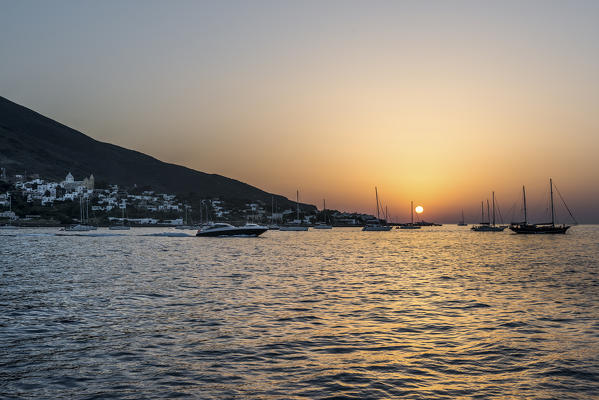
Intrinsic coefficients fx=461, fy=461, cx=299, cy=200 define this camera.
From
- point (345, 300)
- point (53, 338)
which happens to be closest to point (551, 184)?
point (345, 300)

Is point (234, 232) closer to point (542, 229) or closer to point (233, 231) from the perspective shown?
point (233, 231)

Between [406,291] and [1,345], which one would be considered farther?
[406,291]

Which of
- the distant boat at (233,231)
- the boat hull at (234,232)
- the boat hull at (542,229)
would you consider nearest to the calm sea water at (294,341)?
the distant boat at (233,231)

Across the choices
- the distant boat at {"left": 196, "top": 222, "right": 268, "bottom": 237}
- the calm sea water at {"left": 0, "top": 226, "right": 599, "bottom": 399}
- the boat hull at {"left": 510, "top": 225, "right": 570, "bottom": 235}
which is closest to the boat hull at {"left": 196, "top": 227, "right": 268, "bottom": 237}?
the distant boat at {"left": 196, "top": 222, "right": 268, "bottom": 237}

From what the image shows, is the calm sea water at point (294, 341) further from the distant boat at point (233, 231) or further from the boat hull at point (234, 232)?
the boat hull at point (234, 232)

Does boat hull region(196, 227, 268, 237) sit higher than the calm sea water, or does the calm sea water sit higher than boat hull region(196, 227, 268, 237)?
boat hull region(196, 227, 268, 237)

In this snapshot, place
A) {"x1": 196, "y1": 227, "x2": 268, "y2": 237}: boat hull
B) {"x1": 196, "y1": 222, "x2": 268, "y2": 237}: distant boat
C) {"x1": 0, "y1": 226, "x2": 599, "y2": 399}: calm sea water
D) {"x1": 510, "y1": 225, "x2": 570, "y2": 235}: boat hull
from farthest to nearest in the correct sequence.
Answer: {"x1": 510, "y1": 225, "x2": 570, "y2": 235}: boat hull, {"x1": 196, "y1": 227, "x2": 268, "y2": 237}: boat hull, {"x1": 196, "y1": 222, "x2": 268, "y2": 237}: distant boat, {"x1": 0, "y1": 226, "x2": 599, "y2": 399}: calm sea water

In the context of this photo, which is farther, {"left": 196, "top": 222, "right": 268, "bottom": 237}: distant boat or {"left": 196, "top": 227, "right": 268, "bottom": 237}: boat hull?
{"left": 196, "top": 227, "right": 268, "bottom": 237}: boat hull

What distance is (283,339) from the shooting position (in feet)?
44.5

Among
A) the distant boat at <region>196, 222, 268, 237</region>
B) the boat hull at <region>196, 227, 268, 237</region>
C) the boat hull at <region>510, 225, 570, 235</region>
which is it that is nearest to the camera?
the distant boat at <region>196, 222, 268, 237</region>

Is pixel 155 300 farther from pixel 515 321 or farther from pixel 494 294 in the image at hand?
pixel 494 294

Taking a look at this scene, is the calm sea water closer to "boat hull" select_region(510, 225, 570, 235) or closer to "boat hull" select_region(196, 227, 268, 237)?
"boat hull" select_region(196, 227, 268, 237)

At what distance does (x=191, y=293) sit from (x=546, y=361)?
16.6m

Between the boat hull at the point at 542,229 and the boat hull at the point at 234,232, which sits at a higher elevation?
the boat hull at the point at 234,232
